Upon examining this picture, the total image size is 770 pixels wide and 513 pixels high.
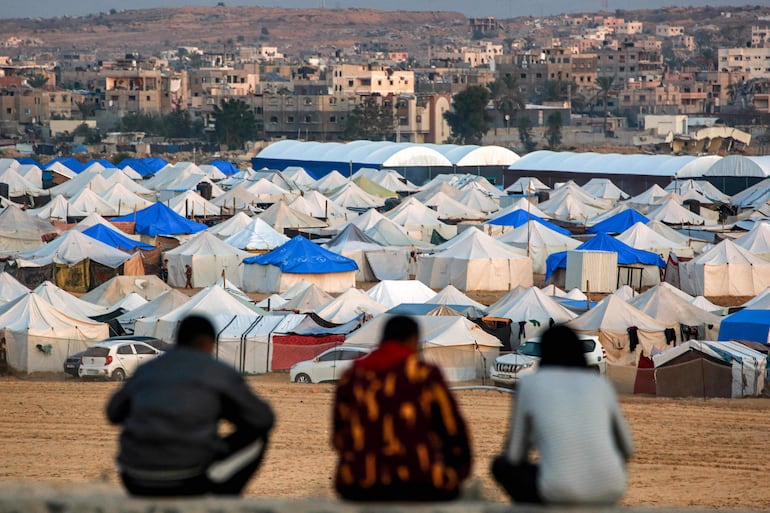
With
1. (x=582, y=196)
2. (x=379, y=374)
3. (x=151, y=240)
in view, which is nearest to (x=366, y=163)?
(x=582, y=196)

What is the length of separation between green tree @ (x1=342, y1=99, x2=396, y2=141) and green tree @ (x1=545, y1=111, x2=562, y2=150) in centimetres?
1098

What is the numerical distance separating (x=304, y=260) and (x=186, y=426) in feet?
89.3

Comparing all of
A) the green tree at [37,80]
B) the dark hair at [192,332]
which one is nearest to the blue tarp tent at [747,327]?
the dark hair at [192,332]

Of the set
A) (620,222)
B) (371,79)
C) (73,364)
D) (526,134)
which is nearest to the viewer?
(73,364)

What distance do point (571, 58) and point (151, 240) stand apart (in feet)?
352

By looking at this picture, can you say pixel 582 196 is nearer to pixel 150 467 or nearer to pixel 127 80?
pixel 150 467

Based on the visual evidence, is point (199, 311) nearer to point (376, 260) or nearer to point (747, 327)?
point (747, 327)

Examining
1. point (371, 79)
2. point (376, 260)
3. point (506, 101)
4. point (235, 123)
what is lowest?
point (235, 123)

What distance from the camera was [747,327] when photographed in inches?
877

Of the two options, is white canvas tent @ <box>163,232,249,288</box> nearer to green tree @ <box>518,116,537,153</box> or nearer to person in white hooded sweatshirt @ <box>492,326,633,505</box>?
person in white hooded sweatshirt @ <box>492,326,633,505</box>

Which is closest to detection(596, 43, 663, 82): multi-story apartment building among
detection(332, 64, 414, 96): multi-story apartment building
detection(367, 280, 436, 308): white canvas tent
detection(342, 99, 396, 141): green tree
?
detection(332, 64, 414, 96): multi-story apartment building

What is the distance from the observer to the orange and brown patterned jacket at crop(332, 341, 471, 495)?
5.36 metres

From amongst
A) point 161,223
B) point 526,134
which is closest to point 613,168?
point 161,223

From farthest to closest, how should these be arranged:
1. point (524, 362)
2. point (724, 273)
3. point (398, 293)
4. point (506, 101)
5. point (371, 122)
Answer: point (506, 101)
point (371, 122)
point (724, 273)
point (398, 293)
point (524, 362)
